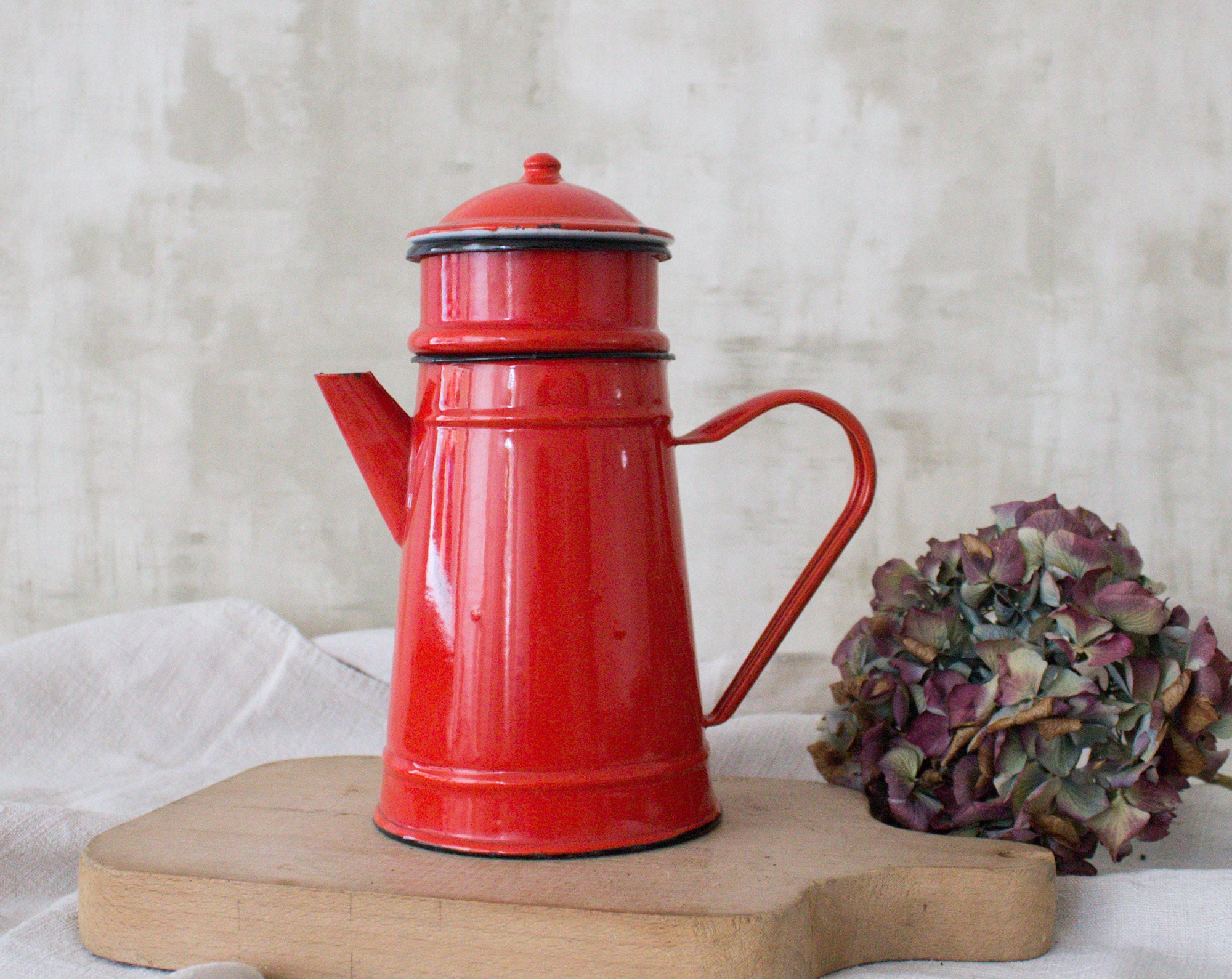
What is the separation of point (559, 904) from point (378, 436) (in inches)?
11.1

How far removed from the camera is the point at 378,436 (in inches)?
28.5

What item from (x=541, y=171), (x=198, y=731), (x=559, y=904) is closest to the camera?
(x=559, y=904)

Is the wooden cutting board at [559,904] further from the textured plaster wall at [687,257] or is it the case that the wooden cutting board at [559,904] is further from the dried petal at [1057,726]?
the textured plaster wall at [687,257]

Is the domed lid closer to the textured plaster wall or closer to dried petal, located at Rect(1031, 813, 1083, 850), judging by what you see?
dried petal, located at Rect(1031, 813, 1083, 850)

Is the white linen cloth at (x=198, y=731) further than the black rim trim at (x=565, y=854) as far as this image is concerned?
Yes

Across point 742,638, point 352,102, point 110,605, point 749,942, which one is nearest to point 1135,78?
point 742,638

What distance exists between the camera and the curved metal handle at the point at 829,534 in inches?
27.7

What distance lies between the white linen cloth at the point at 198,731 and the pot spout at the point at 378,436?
28 centimetres

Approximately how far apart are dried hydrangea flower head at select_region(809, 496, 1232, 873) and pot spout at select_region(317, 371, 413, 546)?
30cm

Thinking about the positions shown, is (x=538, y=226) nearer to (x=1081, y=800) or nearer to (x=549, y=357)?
(x=549, y=357)

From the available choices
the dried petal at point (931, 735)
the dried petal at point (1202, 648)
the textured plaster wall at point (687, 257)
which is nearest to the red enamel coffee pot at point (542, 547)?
the dried petal at point (931, 735)

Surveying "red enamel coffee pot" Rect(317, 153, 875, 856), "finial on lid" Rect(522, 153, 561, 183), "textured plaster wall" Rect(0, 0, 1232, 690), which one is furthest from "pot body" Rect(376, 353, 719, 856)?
"textured plaster wall" Rect(0, 0, 1232, 690)

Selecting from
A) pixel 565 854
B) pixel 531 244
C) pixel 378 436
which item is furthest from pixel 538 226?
pixel 565 854

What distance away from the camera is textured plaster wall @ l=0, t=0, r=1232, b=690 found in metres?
1.13
